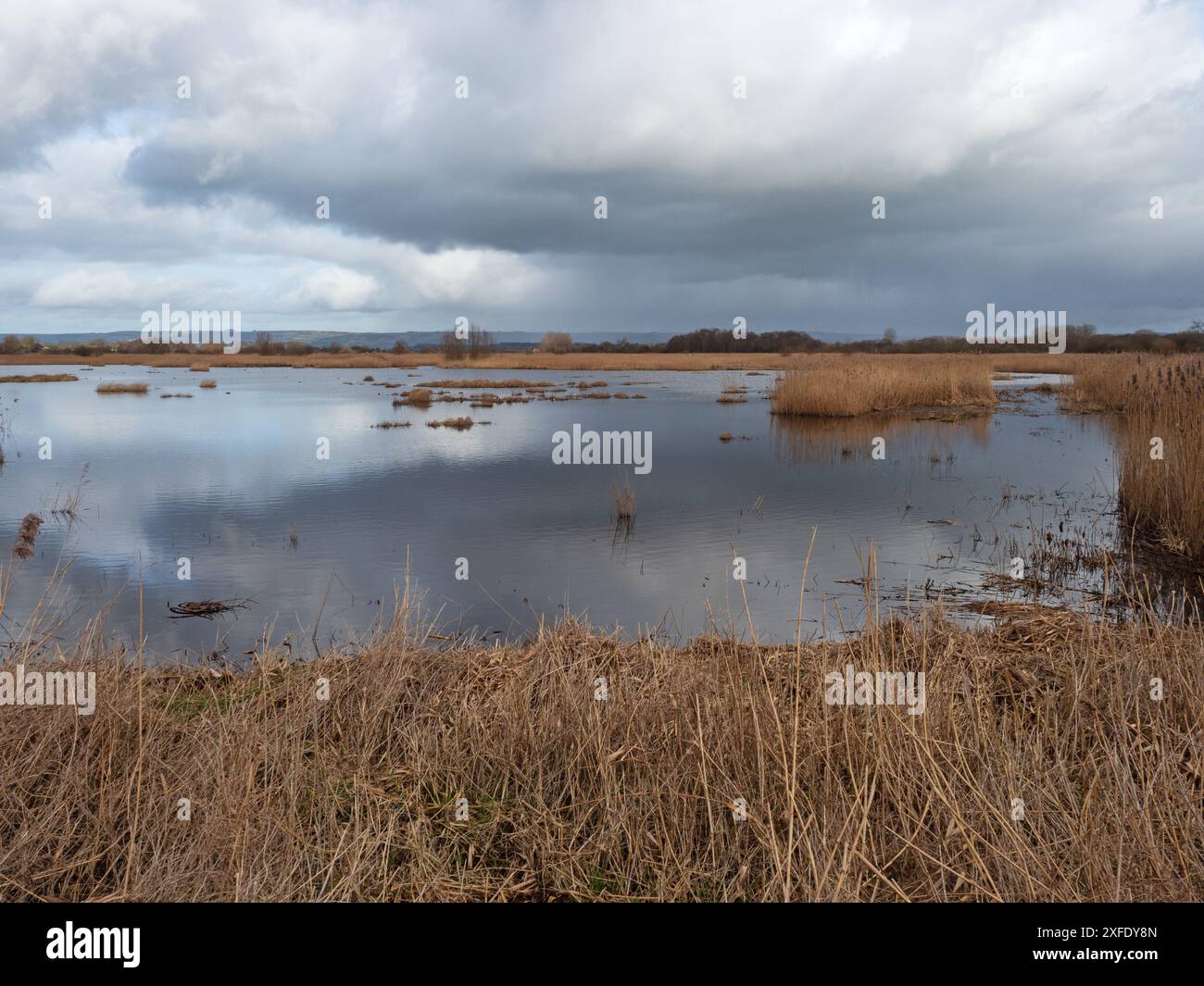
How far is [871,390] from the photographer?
27.9 m

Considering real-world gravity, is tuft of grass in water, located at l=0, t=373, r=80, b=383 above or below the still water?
above

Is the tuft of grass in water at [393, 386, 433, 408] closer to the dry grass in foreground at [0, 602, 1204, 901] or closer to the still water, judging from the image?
the still water

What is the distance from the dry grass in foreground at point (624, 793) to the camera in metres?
3.08

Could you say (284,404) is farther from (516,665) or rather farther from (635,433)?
(516,665)

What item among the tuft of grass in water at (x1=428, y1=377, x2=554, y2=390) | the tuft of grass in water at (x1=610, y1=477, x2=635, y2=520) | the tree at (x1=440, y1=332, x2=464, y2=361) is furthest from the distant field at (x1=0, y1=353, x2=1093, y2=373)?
the tuft of grass in water at (x1=610, y1=477, x2=635, y2=520)

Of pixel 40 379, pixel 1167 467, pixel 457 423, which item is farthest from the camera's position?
pixel 40 379

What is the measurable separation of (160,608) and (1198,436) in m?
11.2

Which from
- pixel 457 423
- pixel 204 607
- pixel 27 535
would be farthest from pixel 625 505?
pixel 457 423

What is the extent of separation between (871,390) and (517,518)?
17799 mm

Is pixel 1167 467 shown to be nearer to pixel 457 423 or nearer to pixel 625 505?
pixel 625 505

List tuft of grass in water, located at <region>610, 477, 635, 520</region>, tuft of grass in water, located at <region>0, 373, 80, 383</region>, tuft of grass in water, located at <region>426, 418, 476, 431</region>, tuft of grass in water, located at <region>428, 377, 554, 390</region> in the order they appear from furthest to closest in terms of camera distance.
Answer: tuft of grass in water, located at <region>0, 373, 80, 383</region> < tuft of grass in water, located at <region>428, 377, 554, 390</region> < tuft of grass in water, located at <region>426, 418, 476, 431</region> < tuft of grass in water, located at <region>610, 477, 635, 520</region>

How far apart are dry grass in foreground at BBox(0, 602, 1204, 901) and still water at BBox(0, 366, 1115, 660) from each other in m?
0.85

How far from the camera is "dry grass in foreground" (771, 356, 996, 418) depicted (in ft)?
91.0
